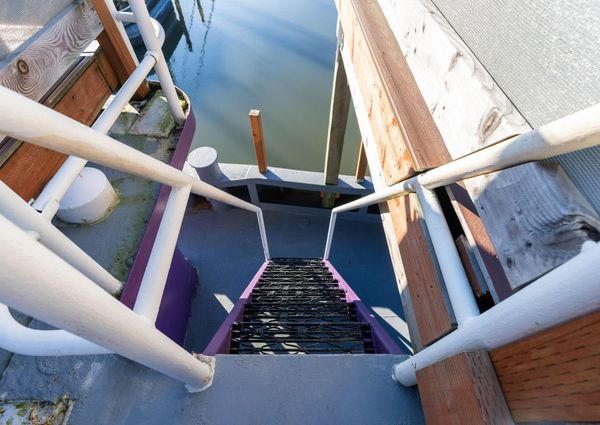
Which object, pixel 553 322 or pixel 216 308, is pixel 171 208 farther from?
pixel 216 308

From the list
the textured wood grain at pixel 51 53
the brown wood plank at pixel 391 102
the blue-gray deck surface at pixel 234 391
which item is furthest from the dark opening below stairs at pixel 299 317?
the textured wood grain at pixel 51 53

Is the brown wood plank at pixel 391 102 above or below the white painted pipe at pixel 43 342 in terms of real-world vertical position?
above

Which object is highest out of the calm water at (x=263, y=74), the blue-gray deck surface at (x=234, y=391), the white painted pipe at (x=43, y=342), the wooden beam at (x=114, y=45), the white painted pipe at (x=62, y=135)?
the white painted pipe at (x=62, y=135)

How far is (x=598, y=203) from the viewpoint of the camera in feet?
2.18

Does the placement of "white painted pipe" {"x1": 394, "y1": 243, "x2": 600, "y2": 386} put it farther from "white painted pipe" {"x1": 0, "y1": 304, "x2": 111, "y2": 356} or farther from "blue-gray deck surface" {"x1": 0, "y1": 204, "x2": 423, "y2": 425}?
"white painted pipe" {"x1": 0, "y1": 304, "x2": 111, "y2": 356}

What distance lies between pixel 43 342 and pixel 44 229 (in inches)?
17.2

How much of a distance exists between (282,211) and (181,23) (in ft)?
44.7

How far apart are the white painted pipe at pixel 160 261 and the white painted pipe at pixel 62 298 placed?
12 cm

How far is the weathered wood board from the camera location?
27.5 inches

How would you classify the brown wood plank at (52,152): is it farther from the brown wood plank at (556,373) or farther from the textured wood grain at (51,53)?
the brown wood plank at (556,373)

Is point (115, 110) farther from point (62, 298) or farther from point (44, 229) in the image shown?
point (62, 298)

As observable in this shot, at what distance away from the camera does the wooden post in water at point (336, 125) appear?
436 centimetres

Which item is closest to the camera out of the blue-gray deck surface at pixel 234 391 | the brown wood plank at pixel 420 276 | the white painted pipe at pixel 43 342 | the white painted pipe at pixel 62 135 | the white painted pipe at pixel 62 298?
the white painted pipe at pixel 62 298

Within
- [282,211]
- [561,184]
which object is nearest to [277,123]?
[282,211]
